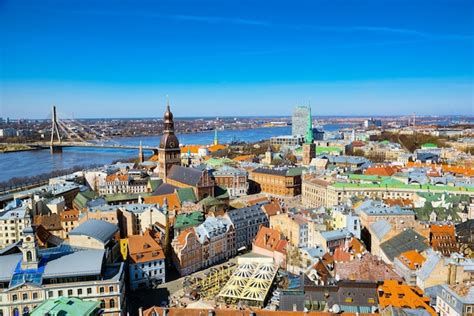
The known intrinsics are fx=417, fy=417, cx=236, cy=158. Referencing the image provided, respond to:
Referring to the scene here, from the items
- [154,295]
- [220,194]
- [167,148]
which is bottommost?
[154,295]

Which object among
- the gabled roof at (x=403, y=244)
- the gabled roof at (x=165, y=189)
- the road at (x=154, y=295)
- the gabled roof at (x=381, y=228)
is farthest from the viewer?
the gabled roof at (x=165, y=189)

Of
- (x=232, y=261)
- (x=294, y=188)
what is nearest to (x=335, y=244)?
(x=232, y=261)

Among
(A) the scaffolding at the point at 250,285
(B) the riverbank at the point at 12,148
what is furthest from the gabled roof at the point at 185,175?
(B) the riverbank at the point at 12,148

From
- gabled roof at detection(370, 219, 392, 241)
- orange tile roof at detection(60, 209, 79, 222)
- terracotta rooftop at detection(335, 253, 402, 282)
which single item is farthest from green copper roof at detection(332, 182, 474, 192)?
orange tile roof at detection(60, 209, 79, 222)

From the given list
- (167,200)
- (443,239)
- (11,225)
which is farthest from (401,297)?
(11,225)

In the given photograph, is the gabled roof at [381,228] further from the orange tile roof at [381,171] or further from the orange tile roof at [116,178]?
the orange tile roof at [116,178]

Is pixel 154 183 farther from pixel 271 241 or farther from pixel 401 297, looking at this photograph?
pixel 401 297
